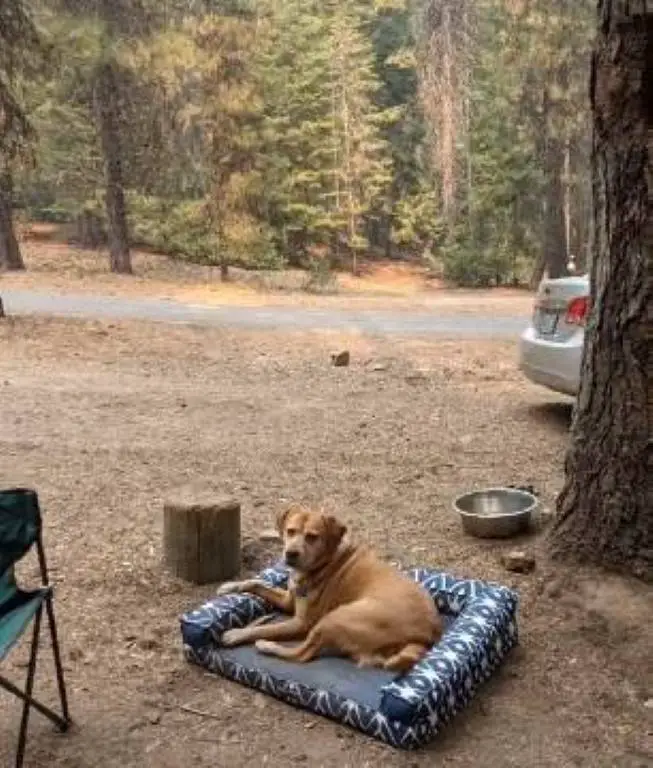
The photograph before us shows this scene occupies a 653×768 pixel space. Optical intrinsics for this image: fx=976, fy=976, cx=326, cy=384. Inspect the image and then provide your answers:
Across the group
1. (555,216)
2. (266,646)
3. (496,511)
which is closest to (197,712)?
(266,646)

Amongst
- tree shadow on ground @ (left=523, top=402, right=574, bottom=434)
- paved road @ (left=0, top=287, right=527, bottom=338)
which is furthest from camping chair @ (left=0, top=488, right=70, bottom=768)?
paved road @ (left=0, top=287, right=527, bottom=338)

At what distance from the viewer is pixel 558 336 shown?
7.89 m

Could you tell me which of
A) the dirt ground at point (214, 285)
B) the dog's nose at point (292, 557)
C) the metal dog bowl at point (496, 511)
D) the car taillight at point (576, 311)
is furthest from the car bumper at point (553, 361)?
the dirt ground at point (214, 285)

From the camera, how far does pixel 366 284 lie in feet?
107

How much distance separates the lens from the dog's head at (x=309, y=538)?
4051 mm

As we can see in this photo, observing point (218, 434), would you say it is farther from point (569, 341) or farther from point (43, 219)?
point (43, 219)

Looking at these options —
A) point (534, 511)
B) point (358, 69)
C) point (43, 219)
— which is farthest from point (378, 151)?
point (534, 511)

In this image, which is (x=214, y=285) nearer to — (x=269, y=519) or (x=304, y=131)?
(x=304, y=131)

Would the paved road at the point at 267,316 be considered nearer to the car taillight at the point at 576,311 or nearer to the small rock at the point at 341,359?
the small rock at the point at 341,359

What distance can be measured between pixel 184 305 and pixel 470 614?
51.9 feet

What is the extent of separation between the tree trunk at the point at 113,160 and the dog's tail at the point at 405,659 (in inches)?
745

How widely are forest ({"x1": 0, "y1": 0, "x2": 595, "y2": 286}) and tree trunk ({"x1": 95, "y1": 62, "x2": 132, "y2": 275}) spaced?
0.19ft

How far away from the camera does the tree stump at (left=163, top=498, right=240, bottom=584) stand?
4770mm

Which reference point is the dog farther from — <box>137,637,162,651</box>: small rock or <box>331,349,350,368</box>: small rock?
<box>331,349,350,368</box>: small rock
